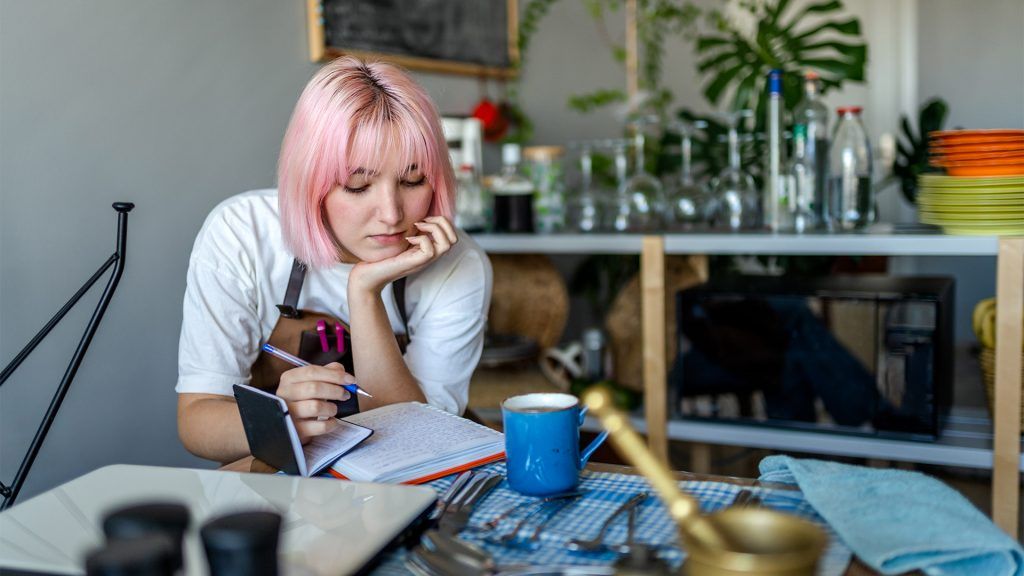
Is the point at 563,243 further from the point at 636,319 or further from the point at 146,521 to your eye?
the point at 146,521

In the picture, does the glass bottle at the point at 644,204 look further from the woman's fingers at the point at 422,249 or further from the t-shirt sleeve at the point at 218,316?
the t-shirt sleeve at the point at 218,316

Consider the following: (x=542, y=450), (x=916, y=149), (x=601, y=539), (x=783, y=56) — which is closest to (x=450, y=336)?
(x=542, y=450)

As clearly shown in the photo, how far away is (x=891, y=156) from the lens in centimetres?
269

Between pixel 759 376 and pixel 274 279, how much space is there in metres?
1.11

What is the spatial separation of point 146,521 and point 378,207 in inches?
29.5

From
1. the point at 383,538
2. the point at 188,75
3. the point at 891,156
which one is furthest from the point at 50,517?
the point at 891,156

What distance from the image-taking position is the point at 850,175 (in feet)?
6.55

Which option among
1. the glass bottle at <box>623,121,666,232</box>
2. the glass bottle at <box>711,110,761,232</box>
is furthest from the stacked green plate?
the glass bottle at <box>623,121,666,232</box>

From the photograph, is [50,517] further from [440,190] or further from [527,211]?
[527,211]

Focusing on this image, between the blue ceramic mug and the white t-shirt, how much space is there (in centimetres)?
56

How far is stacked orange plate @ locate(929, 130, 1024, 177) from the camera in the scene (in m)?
1.68

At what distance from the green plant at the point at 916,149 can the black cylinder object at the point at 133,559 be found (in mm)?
2139

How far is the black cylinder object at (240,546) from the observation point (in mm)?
502

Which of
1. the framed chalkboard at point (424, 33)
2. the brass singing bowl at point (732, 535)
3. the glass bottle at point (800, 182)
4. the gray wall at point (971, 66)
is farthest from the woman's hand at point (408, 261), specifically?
the gray wall at point (971, 66)
